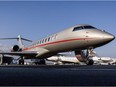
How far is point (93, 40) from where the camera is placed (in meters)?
23.5

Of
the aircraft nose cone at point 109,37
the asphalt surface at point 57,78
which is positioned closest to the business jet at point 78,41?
the aircraft nose cone at point 109,37

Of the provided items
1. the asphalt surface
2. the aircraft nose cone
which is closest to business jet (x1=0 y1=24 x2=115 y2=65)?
the aircraft nose cone

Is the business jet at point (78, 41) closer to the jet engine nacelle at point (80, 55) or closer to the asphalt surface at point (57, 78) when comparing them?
the jet engine nacelle at point (80, 55)

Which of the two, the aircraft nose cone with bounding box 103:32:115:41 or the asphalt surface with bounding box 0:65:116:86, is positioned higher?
the aircraft nose cone with bounding box 103:32:115:41

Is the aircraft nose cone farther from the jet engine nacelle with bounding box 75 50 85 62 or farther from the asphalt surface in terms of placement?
the asphalt surface

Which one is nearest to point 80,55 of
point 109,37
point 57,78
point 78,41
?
point 78,41

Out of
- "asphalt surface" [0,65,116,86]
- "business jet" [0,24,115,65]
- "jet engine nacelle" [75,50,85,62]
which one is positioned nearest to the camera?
"asphalt surface" [0,65,116,86]

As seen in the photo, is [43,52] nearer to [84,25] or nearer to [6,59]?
[84,25]

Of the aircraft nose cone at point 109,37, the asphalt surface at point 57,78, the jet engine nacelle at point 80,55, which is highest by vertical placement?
the aircraft nose cone at point 109,37

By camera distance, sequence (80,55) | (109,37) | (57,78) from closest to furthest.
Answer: (57,78) < (109,37) < (80,55)

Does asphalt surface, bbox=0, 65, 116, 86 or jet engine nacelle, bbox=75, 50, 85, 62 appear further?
jet engine nacelle, bbox=75, 50, 85, 62

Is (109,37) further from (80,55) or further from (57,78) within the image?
(57,78)

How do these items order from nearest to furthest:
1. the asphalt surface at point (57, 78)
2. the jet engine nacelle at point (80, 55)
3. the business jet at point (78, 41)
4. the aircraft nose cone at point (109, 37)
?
1. the asphalt surface at point (57, 78)
2. the aircraft nose cone at point (109, 37)
3. the business jet at point (78, 41)
4. the jet engine nacelle at point (80, 55)

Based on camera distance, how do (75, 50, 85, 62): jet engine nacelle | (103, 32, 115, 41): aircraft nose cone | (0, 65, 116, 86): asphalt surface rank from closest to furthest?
(0, 65, 116, 86): asphalt surface, (103, 32, 115, 41): aircraft nose cone, (75, 50, 85, 62): jet engine nacelle
